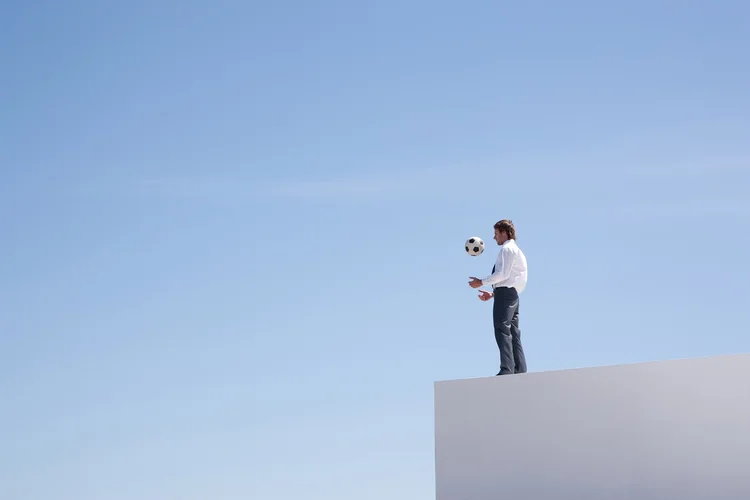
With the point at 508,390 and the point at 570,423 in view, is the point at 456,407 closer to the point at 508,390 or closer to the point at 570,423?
the point at 508,390

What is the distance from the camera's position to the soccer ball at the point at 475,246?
1120 centimetres

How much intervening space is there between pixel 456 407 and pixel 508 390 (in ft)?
2.30

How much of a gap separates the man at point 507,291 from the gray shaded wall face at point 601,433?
536 mm

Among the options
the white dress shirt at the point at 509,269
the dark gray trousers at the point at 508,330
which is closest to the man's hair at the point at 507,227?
the white dress shirt at the point at 509,269

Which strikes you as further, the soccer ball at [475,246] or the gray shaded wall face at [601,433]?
the soccer ball at [475,246]

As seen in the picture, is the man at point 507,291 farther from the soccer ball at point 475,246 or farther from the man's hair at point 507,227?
the soccer ball at point 475,246

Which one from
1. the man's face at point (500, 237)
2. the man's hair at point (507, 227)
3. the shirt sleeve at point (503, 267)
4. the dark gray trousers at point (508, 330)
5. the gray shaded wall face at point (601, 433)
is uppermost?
the man's hair at point (507, 227)

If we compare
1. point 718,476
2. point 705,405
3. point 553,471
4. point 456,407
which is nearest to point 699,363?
point 705,405

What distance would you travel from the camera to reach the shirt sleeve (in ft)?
34.0

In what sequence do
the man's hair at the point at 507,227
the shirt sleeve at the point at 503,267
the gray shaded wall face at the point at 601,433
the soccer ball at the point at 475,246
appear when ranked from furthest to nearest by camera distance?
the soccer ball at the point at 475,246
the man's hair at the point at 507,227
the shirt sleeve at the point at 503,267
the gray shaded wall face at the point at 601,433

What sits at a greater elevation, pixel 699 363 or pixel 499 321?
pixel 499 321

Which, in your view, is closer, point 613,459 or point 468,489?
point 613,459

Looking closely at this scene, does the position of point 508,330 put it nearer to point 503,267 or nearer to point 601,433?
point 503,267

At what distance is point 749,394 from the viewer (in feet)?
27.4
